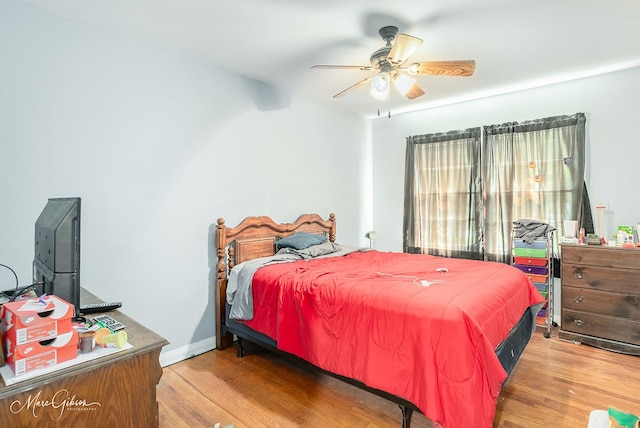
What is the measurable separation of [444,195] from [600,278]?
1867mm

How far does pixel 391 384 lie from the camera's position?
1.90 m

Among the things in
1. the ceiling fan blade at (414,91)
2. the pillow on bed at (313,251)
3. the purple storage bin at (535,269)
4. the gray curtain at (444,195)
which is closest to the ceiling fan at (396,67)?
the ceiling fan blade at (414,91)

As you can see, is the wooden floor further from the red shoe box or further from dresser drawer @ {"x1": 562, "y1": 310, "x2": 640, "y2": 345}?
the red shoe box

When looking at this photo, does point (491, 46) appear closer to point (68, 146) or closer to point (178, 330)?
point (68, 146)

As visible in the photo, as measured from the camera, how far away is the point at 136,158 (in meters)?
2.66

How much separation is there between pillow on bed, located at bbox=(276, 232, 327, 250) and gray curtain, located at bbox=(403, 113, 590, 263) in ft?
5.64

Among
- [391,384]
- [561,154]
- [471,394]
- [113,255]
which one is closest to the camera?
[471,394]

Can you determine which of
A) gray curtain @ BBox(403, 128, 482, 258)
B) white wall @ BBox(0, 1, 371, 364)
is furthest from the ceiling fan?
gray curtain @ BBox(403, 128, 482, 258)

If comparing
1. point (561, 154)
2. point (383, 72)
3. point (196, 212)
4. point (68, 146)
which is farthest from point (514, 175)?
point (68, 146)

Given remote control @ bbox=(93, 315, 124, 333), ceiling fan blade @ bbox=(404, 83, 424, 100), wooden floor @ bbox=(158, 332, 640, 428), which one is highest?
ceiling fan blade @ bbox=(404, 83, 424, 100)

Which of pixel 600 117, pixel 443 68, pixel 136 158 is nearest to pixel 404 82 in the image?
pixel 443 68

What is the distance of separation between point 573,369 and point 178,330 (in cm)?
329

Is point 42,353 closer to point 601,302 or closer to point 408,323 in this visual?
point 408,323

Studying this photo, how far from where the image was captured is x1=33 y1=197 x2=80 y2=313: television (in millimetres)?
1280
